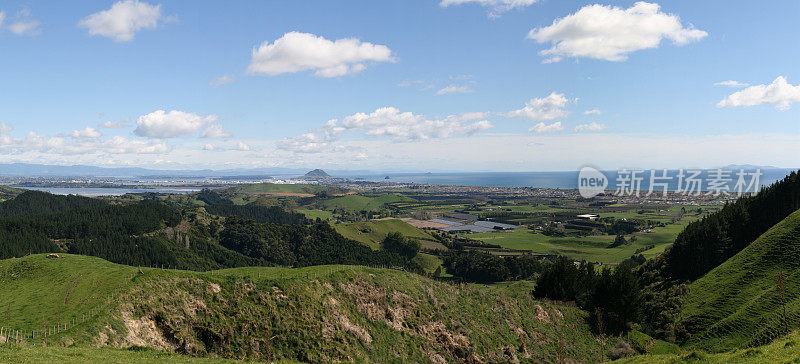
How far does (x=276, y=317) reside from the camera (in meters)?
41.8

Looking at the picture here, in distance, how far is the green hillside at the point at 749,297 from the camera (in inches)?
1773

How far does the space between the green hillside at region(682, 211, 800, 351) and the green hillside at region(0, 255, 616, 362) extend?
44.7 feet

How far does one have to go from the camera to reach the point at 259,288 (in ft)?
147

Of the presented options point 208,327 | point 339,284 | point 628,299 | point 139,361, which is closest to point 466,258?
point 628,299

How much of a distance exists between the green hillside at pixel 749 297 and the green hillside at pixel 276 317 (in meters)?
13.6

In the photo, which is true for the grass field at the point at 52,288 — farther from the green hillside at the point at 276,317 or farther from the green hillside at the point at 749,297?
the green hillside at the point at 749,297

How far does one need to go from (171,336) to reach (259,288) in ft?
32.8

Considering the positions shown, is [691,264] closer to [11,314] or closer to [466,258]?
[466,258]

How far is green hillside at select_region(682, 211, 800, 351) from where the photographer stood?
4503 cm

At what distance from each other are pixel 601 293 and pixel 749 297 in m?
19.4

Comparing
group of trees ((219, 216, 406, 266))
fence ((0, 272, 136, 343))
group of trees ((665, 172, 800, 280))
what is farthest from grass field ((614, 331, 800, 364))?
group of trees ((219, 216, 406, 266))

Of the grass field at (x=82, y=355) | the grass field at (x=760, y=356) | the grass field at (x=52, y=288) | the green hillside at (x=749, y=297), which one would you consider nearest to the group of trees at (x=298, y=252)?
the green hillside at (x=749, y=297)

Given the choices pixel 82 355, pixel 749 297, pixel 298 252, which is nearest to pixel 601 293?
pixel 749 297

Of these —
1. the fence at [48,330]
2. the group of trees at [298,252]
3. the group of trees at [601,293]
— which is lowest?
the group of trees at [298,252]
